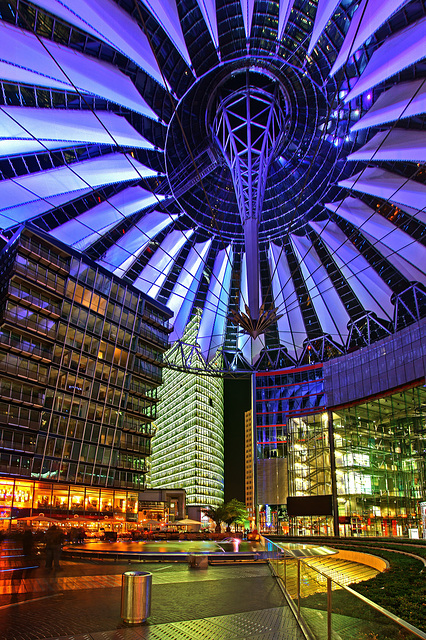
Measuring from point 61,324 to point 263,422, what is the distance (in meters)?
31.6

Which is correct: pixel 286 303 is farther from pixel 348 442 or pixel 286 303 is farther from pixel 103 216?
pixel 103 216

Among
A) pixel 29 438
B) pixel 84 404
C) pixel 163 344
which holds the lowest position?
pixel 29 438

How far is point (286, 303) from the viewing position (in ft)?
184

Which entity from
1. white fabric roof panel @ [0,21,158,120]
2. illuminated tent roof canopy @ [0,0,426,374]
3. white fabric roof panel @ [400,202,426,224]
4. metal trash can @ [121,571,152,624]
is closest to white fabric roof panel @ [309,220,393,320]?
illuminated tent roof canopy @ [0,0,426,374]

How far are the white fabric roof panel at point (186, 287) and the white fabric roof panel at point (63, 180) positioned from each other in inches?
478

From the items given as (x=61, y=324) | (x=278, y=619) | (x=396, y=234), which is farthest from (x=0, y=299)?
(x=278, y=619)

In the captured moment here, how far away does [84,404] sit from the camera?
52406mm

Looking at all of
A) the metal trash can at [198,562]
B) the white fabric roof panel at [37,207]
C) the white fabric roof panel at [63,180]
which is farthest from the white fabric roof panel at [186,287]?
the metal trash can at [198,562]

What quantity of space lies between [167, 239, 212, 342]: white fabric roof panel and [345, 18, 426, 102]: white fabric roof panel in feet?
69.3

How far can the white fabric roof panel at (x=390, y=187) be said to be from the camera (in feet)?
117

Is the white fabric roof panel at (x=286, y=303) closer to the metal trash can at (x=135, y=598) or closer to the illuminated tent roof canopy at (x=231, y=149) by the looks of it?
the illuminated tent roof canopy at (x=231, y=149)

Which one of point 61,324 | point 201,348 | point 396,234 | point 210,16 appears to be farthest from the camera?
point 201,348

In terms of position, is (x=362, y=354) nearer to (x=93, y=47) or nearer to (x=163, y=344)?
(x=163, y=344)

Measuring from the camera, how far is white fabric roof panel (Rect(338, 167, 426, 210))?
3566cm
